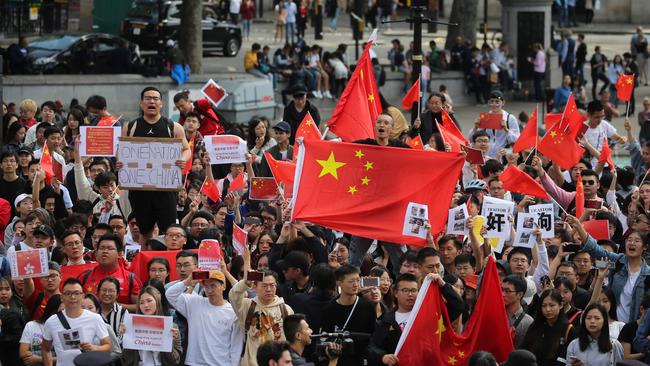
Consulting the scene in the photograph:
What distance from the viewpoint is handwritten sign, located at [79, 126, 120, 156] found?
670 inches

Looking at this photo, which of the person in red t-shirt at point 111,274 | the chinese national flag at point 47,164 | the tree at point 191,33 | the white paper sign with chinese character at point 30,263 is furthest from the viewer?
the tree at point 191,33

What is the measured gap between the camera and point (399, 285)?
42.0 feet

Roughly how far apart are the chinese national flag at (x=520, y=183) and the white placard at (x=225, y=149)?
273cm

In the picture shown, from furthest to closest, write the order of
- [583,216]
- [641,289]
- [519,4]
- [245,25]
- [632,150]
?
[245,25] → [519,4] → [632,150] → [583,216] → [641,289]

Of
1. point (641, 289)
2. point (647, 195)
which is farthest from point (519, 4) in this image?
point (641, 289)

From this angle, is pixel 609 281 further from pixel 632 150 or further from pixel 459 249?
pixel 632 150

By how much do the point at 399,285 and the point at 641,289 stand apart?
7.84 feet

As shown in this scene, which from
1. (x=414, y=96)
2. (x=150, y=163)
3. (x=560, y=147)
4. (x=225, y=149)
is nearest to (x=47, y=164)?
(x=225, y=149)

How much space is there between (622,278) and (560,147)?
443 cm

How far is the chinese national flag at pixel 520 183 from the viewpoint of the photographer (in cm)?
1641

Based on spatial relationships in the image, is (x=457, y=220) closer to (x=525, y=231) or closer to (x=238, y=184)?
(x=525, y=231)

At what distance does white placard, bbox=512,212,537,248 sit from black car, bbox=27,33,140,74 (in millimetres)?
19773

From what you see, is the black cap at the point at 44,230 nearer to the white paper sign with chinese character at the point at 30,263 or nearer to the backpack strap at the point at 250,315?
the white paper sign with chinese character at the point at 30,263

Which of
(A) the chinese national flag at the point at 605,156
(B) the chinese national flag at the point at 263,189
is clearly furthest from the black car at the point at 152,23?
(B) the chinese national flag at the point at 263,189
